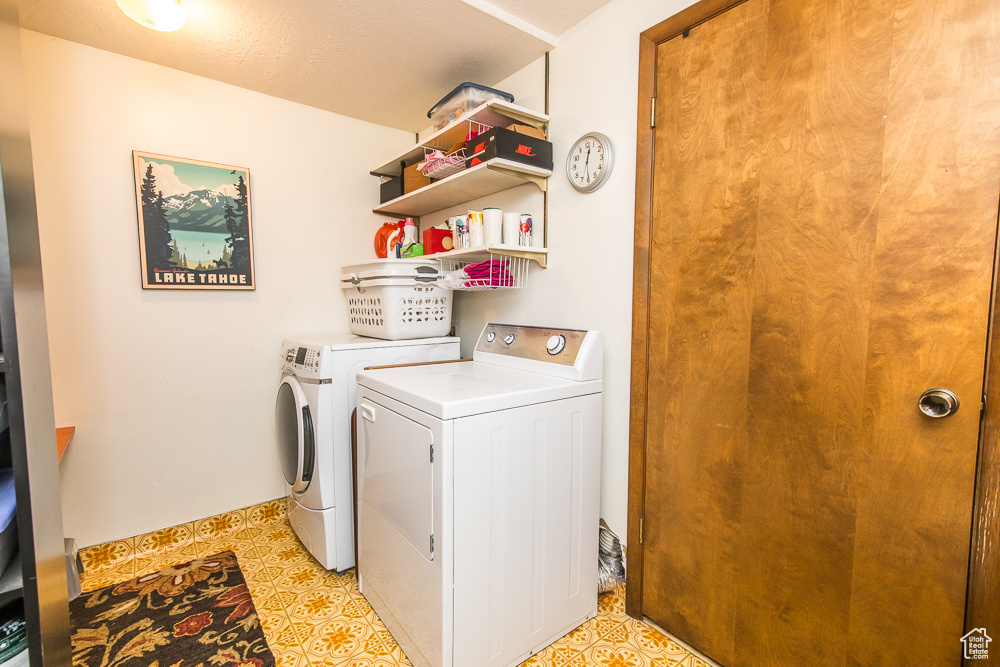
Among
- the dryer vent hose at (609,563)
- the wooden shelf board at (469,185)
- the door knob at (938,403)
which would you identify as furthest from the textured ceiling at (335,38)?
the dryer vent hose at (609,563)

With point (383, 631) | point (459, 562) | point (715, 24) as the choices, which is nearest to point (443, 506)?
point (459, 562)

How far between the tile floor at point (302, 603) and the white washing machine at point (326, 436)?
0.15 m

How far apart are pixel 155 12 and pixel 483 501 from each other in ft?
6.48

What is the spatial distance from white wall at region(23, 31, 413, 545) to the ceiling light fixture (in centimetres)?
66

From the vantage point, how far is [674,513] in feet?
5.08

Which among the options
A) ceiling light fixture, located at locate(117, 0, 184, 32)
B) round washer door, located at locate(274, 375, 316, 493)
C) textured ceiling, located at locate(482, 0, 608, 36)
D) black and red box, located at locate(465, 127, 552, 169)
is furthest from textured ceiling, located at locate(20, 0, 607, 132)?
round washer door, located at locate(274, 375, 316, 493)

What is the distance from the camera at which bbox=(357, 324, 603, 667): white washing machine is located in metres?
1.30

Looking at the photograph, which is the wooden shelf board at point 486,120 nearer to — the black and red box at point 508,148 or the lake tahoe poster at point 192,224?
the black and red box at point 508,148

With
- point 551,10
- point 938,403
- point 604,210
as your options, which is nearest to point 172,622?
point 604,210

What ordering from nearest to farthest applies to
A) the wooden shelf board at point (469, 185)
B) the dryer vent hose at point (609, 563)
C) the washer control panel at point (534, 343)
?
the washer control panel at point (534, 343), the dryer vent hose at point (609, 563), the wooden shelf board at point (469, 185)

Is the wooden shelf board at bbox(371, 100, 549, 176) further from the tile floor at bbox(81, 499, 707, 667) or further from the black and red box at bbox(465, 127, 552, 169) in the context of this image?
the tile floor at bbox(81, 499, 707, 667)

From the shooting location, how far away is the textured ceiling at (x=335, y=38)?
169cm

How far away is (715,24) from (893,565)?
158 centimetres

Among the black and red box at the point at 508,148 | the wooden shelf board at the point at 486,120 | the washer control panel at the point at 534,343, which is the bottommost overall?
the washer control panel at the point at 534,343
